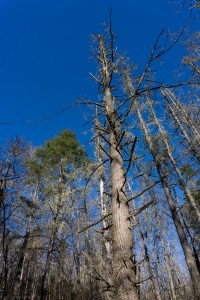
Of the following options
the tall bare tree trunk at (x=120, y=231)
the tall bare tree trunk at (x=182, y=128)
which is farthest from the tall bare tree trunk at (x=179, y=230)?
the tall bare tree trunk at (x=120, y=231)

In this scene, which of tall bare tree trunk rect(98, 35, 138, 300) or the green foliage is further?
the green foliage

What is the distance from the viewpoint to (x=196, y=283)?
7199 mm

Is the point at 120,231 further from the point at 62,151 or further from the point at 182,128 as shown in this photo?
the point at 182,128

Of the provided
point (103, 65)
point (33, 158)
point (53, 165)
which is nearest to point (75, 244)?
point (53, 165)

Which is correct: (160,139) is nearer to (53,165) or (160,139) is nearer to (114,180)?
(53,165)

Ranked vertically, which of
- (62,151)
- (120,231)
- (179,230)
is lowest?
(120,231)

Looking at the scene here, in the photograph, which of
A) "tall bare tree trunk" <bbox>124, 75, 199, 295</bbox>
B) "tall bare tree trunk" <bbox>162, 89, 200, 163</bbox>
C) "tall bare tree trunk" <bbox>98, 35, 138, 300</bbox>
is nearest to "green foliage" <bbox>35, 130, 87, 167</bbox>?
"tall bare tree trunk" <bbox>124, 75, 199, 295</bbox>

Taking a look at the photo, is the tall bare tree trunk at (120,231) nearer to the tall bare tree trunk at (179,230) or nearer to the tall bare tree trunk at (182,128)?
the tall bare tree trunk at (179,230)

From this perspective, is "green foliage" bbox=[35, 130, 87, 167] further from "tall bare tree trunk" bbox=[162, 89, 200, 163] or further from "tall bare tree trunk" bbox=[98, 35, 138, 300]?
"tall bare tree trunk" bbox=[98, 35, 138, 300]

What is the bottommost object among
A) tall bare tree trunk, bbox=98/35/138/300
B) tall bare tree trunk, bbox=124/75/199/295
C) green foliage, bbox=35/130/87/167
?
tall bare tree trunk, bbox=98/35/138/300

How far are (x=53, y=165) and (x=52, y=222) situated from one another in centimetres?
386

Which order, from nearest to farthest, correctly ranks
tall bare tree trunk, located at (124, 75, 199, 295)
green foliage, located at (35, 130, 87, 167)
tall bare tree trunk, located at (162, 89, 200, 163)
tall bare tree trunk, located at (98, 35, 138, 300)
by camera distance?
tall bare tree trunk, located at (98, 35, 138, 300) → tall bare tree trunk, located at (124, 75, 199, 295) → tall bare tree trunk, located at (162, 89, 200, 163) → green foliage, located at (35, 130, 87, 167)

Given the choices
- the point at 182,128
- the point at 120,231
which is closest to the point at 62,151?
the point at 182,128

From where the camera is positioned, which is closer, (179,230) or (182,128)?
(179,230)
